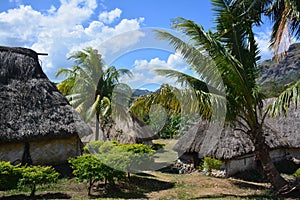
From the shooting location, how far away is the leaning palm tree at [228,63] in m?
8.30

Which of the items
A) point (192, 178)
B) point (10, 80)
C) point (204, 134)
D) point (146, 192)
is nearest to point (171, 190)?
point (146, 192)

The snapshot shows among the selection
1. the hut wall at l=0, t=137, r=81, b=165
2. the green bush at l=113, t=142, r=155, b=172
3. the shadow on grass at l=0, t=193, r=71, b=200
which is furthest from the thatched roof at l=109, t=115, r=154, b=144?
the shadow on grass at l=0, t=193, r=71, b=200

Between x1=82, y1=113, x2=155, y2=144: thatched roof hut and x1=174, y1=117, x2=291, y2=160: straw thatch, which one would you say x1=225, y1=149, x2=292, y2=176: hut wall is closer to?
x1=174, y1=117, x2=291, y2=160: straw thatch

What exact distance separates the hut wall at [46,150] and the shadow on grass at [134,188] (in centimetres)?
282

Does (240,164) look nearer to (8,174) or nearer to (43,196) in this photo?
(43,196)

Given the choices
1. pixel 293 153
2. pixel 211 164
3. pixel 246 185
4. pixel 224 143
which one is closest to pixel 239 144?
pixel 224 143

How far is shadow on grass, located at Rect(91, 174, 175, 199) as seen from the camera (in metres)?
9.09

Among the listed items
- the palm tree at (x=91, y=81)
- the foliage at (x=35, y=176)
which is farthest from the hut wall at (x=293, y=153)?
the foliage at (x=35, y=176)

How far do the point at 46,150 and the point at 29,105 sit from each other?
6.08 ft

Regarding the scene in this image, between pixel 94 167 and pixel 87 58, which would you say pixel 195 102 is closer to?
pixel 94 167

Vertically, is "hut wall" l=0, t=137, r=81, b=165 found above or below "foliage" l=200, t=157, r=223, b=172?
above

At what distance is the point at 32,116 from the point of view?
11.0 meters

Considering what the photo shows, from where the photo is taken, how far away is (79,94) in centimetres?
1892

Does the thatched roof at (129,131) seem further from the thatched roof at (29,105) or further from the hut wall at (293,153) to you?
the hut wall at (293,153)
